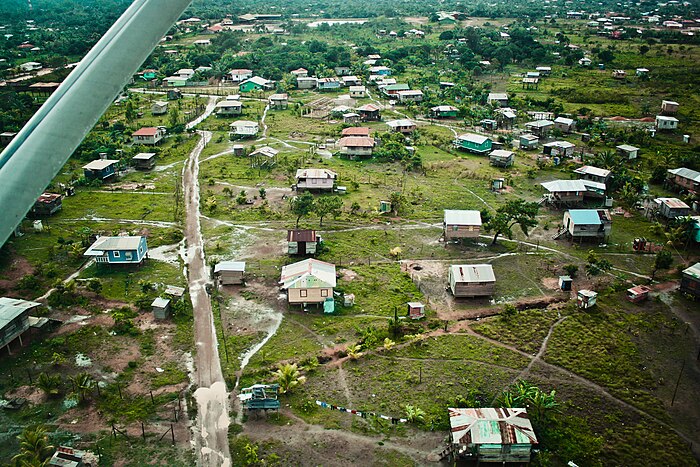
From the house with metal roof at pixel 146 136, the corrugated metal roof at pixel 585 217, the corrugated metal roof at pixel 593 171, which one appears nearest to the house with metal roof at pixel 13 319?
the house with metal roof at pixel 146 136

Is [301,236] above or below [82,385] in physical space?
below

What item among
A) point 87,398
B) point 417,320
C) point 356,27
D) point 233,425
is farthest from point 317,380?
point 356,27

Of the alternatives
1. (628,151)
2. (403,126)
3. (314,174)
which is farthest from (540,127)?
(314,174)

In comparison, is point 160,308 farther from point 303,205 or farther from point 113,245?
point 303,205

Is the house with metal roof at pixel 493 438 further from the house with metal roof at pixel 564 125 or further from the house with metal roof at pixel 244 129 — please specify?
the house with metal roof at pixel 564 125

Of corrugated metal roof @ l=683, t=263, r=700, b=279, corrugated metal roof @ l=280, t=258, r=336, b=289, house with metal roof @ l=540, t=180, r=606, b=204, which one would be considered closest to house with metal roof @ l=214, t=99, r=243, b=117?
house with metal roof @ l=540, t=180, r=606, b=204

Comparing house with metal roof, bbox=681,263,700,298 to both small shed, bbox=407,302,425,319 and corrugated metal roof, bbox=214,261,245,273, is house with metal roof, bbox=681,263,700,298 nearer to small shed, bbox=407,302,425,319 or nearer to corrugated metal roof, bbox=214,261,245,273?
small shed, bbox=407,302,425,319

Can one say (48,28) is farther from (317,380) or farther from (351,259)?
(317,380)
